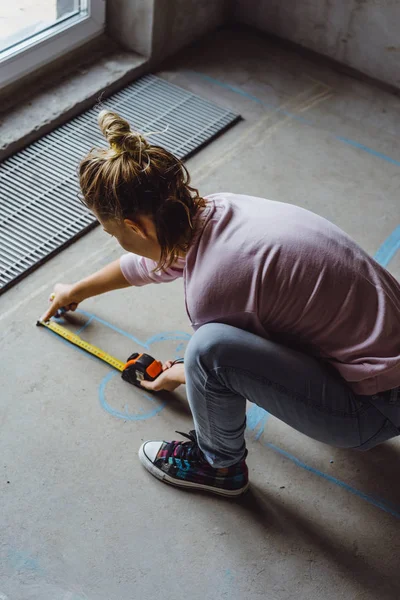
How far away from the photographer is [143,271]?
7.85ft

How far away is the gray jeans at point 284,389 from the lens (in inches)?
Result: 80.9

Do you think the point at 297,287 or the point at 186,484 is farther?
the point at 186,484

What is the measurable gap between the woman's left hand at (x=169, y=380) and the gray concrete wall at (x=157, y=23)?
90.6 inches

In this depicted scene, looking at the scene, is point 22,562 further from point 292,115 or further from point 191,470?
point 292,115

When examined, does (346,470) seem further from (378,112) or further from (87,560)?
(378,112)

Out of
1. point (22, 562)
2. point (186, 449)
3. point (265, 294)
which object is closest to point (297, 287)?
point (265, 294)

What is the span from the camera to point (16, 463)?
2.50m

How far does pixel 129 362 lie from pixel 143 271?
0.51m

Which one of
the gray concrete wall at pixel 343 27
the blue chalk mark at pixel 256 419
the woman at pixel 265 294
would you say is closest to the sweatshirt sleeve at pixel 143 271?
the woman at pixel 265 294

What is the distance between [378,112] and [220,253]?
8.77ft

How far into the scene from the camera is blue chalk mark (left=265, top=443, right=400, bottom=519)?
2.52m

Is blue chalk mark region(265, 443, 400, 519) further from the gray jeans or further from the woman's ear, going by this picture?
the woman's ear

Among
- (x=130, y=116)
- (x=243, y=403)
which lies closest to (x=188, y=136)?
(x=130, y=116)

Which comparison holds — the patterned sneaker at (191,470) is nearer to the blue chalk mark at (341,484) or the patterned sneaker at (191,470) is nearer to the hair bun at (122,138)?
the blue chalk mark at (341,484)
